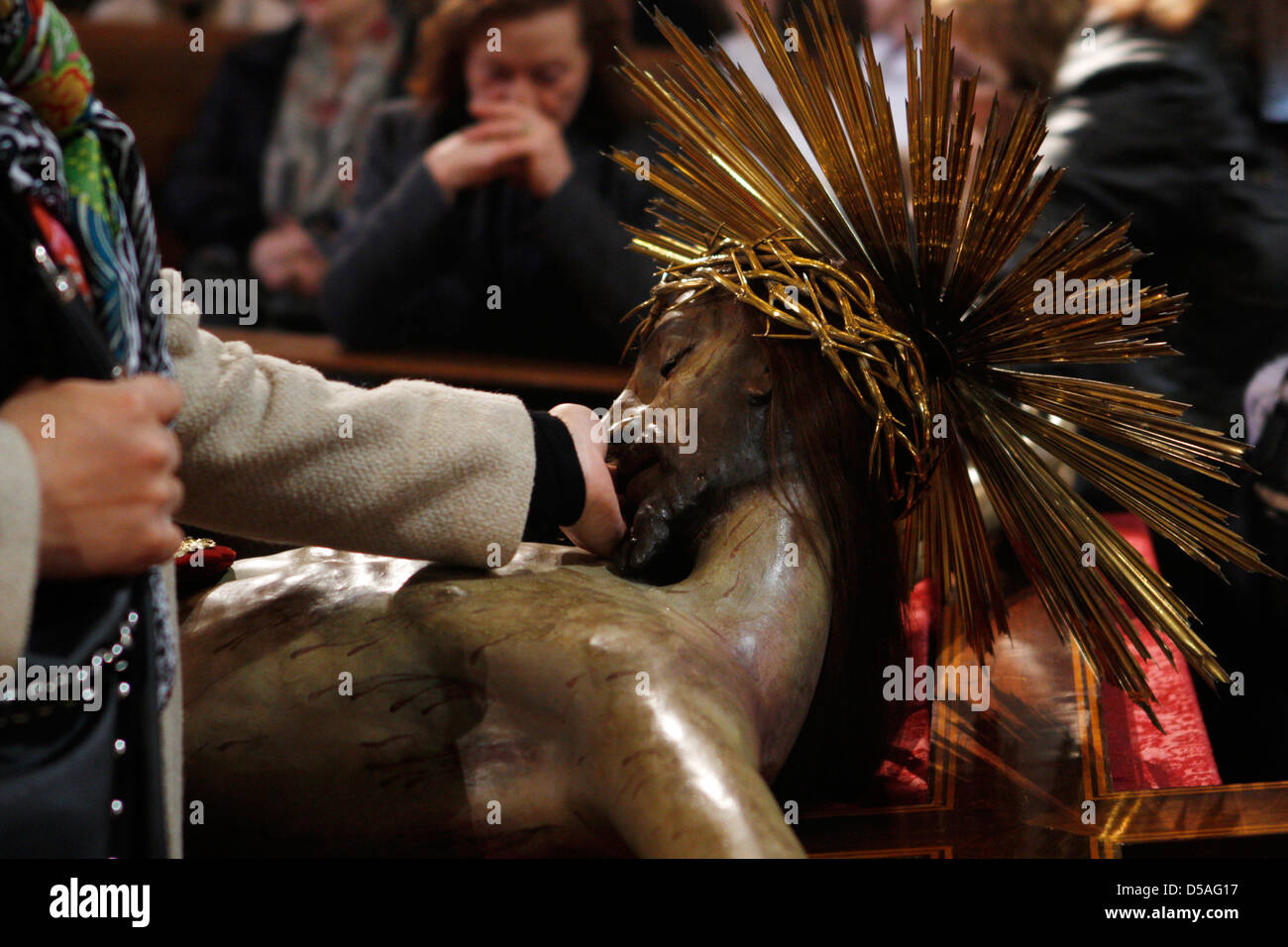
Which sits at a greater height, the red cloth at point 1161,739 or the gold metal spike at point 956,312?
the gold metal spike at point 956,312

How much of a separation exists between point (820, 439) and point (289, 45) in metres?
2.10

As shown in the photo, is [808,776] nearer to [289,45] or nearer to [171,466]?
[171,466]

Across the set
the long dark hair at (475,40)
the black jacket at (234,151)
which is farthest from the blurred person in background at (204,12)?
the long dark hair at (475,40)

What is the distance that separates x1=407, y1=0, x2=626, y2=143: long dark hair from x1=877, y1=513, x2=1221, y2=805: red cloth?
1361 millimetres

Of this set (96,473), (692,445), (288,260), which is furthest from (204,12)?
(96,473)

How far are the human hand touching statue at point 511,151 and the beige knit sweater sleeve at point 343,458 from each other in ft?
5.18

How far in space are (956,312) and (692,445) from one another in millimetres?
265

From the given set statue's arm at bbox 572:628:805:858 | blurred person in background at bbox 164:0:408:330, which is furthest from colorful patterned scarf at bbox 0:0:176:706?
blurred person in background at bbox 164:0:408:330

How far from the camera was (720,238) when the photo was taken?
1.22 m

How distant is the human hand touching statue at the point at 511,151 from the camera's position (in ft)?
8.15

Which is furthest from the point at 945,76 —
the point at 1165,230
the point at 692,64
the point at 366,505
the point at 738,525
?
the point at 1165,230

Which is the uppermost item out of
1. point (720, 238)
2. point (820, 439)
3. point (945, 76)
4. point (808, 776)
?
point (945, 76)

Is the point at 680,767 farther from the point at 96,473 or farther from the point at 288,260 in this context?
the point at 288,260

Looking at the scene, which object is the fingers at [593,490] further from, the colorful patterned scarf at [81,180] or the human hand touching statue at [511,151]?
the human hand touching statue at [511,151]
